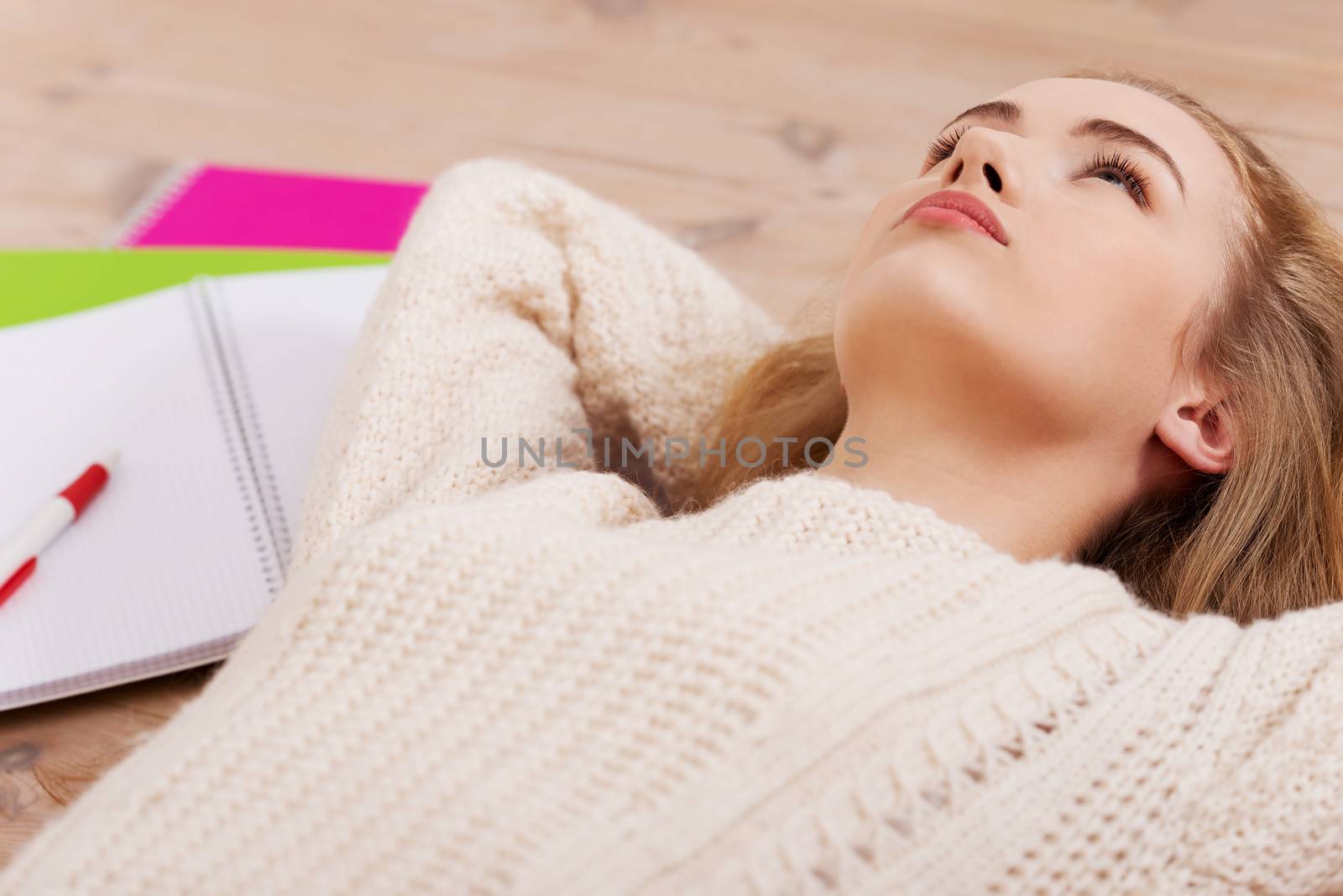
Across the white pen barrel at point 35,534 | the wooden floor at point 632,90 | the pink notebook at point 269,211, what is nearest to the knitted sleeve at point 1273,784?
the wooden floor at point 632,90

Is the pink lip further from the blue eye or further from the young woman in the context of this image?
the blue eye

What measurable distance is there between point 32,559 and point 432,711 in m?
0.55

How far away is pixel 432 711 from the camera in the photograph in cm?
72

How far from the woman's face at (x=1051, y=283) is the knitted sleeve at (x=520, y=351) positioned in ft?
0.84

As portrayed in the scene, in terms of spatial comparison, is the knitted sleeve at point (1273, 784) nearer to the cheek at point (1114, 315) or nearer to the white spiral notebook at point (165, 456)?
the cheek at point (1114, 315)

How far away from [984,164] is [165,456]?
0.80 m

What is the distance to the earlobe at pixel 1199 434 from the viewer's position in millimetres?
903

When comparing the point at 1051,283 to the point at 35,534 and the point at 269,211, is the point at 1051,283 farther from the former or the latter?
the point at 269,211

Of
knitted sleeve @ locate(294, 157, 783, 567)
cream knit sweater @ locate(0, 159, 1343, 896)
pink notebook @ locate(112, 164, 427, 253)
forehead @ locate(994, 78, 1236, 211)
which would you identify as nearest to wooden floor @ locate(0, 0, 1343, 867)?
pink notebook @ locate(112, 164, 427, 253)

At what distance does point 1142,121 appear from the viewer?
919mm

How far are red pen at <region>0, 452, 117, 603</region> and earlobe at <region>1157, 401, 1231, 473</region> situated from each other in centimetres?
92

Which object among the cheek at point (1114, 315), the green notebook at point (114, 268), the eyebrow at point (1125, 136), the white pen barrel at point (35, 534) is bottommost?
the white pen barrel at point (35, 534)

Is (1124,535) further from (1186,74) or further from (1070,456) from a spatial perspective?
(1186,74)

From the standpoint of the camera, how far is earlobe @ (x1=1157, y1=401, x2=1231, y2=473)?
90 centimetres
